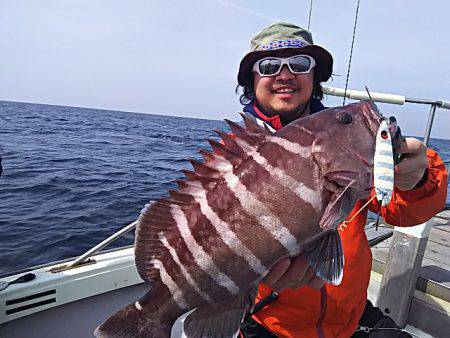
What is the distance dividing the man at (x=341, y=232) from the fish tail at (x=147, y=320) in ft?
1.72

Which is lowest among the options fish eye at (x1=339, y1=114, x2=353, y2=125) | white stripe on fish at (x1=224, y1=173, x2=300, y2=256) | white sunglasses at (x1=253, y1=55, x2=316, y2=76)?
white stripe on fish at (x1=224, y1=173, x2=300, y2=256)

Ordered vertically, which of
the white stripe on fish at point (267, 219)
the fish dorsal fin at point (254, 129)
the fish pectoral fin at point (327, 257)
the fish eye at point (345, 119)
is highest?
the fish eye at point (345, 119)

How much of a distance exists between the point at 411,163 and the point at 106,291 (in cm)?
278

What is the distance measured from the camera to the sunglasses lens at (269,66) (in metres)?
2.40

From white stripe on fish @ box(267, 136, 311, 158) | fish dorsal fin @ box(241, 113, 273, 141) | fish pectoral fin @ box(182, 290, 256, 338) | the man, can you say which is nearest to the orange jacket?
the man

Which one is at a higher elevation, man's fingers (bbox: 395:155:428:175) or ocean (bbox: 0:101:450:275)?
man's fingers (bbox: 395:155:428:175)

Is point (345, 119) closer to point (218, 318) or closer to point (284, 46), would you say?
point (284, 46)

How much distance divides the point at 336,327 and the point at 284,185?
1123mm

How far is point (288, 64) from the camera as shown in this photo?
2.37 metres

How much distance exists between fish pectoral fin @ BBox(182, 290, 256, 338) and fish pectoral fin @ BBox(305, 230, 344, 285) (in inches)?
14.0

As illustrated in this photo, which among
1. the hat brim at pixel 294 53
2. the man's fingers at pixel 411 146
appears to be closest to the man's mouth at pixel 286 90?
the hat brim at pixel 294 53

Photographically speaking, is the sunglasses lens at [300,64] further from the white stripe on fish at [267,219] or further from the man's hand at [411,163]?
the white stripe on fish at [267,219]

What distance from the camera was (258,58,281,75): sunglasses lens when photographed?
2.40 m

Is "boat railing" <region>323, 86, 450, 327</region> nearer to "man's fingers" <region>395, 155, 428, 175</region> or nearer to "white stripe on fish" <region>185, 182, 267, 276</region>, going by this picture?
"man's fingers" <region>395, 155, 428, 175</region>
